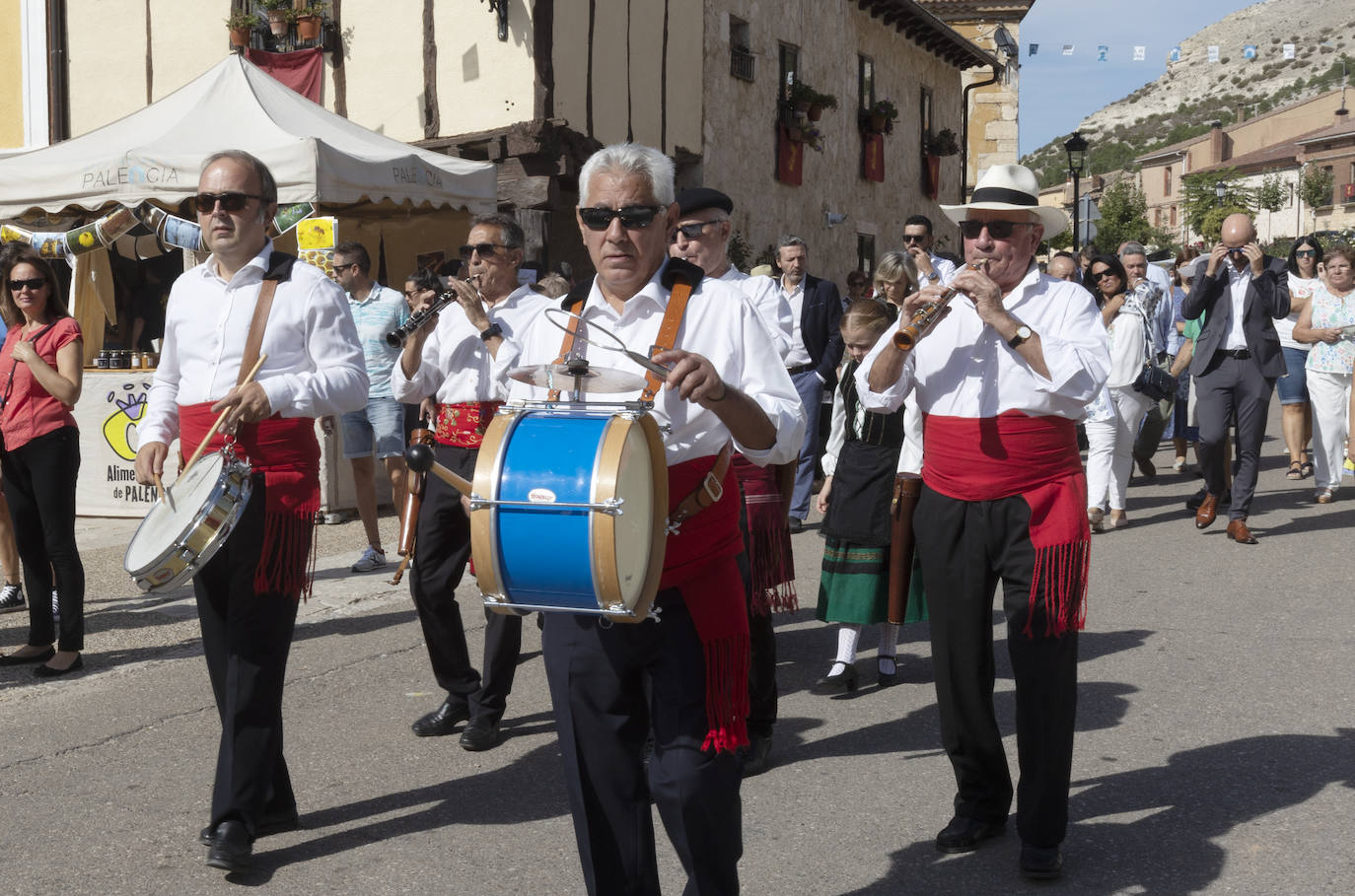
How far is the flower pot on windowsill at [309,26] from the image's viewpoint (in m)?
16.5

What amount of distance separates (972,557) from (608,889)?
150 cm

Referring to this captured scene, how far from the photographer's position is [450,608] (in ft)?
17.7

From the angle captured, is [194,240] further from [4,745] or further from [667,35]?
[667,35]

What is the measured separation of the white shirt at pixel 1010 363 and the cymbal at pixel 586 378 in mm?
1171

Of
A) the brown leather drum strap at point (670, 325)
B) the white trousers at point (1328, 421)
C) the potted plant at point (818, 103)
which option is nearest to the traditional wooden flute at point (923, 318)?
the brown leather drum strap at point (670, 325)

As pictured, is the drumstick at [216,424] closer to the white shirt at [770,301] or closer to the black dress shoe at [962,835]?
the black dress shoe at [962,835]

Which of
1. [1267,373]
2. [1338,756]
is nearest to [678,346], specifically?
[1338,756]

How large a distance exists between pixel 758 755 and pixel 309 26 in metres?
13.9

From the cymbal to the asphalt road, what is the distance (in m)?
1.61

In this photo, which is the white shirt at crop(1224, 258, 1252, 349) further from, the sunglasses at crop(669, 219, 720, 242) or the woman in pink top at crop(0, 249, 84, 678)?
the woman in pink top at crop(0, 249, 84, 678)

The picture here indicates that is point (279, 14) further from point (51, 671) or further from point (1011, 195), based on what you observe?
point (1011, 195)

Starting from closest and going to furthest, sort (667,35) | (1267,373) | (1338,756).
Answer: (1338,756) → (1267,373) → (667,35)

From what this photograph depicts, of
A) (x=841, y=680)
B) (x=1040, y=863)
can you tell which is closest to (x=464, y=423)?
(x=841, y=680)

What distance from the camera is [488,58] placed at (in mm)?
15695
